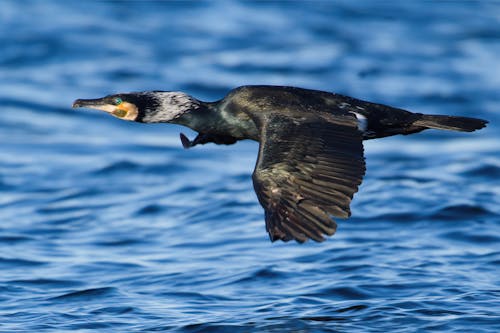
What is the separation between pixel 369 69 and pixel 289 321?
859 centimetres

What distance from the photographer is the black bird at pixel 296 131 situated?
236 inches

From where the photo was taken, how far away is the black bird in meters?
6.00

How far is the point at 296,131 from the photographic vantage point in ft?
21.4

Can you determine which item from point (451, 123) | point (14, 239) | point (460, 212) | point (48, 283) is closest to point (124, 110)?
point (48, 283)

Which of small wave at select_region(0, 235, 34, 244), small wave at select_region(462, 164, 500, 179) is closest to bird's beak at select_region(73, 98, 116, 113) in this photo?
small wave at select_region(0, 235, 34, 244)

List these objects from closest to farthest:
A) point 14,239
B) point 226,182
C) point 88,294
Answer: point 88,294 → point 14,239 → point 226,182

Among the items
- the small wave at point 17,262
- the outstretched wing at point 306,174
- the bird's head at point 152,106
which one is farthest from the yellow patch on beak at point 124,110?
the small wave at point 17,262

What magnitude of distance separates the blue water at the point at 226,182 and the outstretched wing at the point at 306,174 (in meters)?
1.00

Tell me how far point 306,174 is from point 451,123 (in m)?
1.36

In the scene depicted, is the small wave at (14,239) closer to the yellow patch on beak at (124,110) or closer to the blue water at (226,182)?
the blue water at (226,182)

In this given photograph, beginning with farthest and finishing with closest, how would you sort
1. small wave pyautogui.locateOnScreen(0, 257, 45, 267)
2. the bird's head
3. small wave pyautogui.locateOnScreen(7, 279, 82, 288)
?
small wave pyautogui.locateOnScreen(0, 257, 45, 267)
small wave pyautogui.locateOnScreen(7, 279, 82, 288)
the bird's head

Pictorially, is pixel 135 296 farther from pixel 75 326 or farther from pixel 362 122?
pixel 362 122

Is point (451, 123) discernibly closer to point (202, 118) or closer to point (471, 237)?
point (202, 118)

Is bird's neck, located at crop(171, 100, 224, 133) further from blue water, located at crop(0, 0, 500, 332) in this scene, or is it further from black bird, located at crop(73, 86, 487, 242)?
blue water, located at crop(0, 0, 500, 332)
